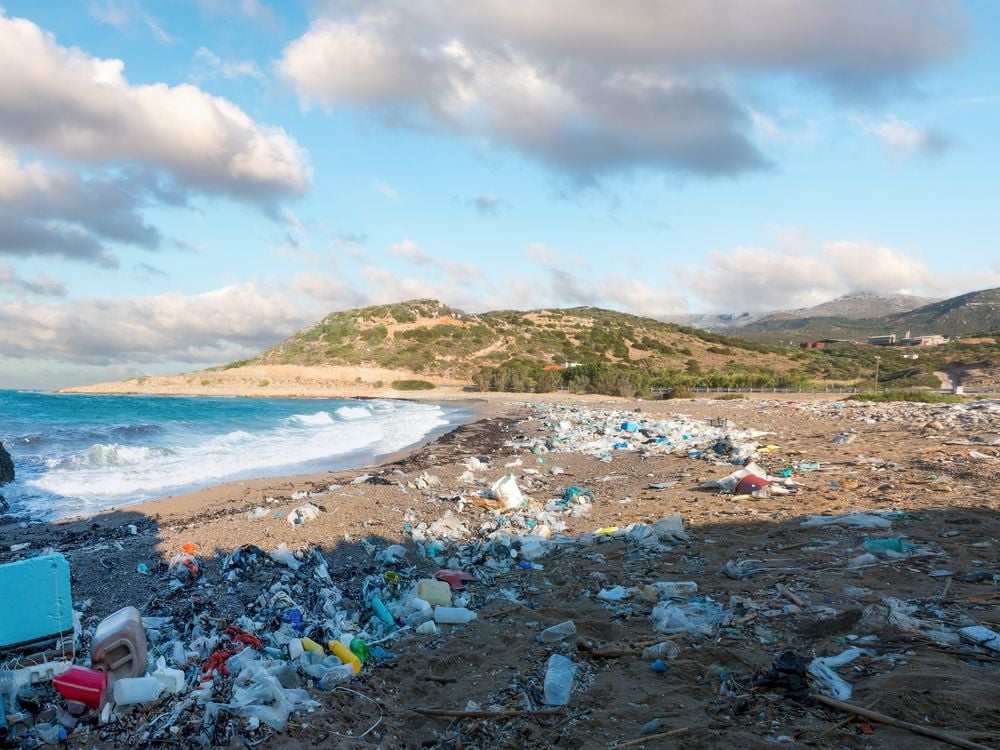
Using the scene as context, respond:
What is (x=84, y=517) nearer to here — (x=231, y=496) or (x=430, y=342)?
(x=231, y=496)

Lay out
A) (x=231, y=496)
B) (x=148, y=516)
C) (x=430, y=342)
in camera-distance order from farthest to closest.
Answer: (x=430, y=342) < (x=231, y=496) < (x=148, y=516)

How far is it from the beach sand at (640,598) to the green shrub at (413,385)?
40.4 m

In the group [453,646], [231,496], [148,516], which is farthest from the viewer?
[231,496]

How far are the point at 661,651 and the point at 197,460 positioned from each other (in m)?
15.2

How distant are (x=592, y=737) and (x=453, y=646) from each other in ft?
4.88

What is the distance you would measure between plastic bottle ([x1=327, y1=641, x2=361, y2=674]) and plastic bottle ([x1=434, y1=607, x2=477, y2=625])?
871 mm

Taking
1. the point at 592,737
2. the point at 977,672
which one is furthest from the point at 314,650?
the point at 977,672

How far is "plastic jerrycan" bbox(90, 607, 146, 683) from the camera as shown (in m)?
3.41

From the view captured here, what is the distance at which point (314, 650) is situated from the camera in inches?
162

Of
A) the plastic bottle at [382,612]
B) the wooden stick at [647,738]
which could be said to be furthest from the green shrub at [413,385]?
the wooden stick at [647,738]

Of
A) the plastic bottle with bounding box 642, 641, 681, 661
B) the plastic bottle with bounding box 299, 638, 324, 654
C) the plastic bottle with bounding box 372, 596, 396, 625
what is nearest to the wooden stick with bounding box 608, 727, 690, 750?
the plastic bottle with bounding box 642, 641, 681, 661

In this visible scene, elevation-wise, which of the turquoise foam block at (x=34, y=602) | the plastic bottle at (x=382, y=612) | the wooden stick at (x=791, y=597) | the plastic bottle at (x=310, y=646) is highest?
the turquoise foam block at (x=34, y=602)

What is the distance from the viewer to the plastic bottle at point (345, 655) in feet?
13.0

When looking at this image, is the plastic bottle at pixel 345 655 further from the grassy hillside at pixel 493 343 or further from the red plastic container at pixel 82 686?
the grassy hillside at pixel 493 343
